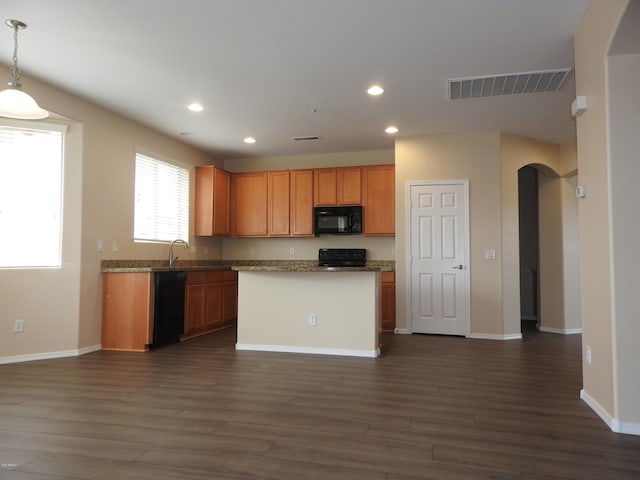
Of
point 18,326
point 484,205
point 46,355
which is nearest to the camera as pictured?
point 18,326

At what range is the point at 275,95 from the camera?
14.9 ft

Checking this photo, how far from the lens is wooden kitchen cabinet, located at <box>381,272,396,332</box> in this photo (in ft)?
20.2

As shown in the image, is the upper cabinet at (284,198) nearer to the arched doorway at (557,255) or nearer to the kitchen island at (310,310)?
the kitchen island at (310,310)

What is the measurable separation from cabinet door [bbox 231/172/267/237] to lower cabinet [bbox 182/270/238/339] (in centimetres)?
84

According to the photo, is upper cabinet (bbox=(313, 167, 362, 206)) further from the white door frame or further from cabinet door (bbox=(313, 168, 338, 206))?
the white door frame

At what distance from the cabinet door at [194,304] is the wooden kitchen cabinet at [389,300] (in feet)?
8.61

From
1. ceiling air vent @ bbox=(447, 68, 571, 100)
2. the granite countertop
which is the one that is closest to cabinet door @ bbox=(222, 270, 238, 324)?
the granite countertop

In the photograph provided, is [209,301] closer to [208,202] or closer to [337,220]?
[208,202]

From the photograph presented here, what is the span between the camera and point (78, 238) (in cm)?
457

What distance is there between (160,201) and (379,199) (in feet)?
10.7

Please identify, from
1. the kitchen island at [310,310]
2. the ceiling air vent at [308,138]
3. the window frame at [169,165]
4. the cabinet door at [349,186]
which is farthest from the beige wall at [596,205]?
the window frame at [169,165]

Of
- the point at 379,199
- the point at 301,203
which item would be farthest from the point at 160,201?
the point at 379,199

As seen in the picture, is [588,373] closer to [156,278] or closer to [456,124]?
[456,124]

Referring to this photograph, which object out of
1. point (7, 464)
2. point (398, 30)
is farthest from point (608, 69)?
point (7, 464)
